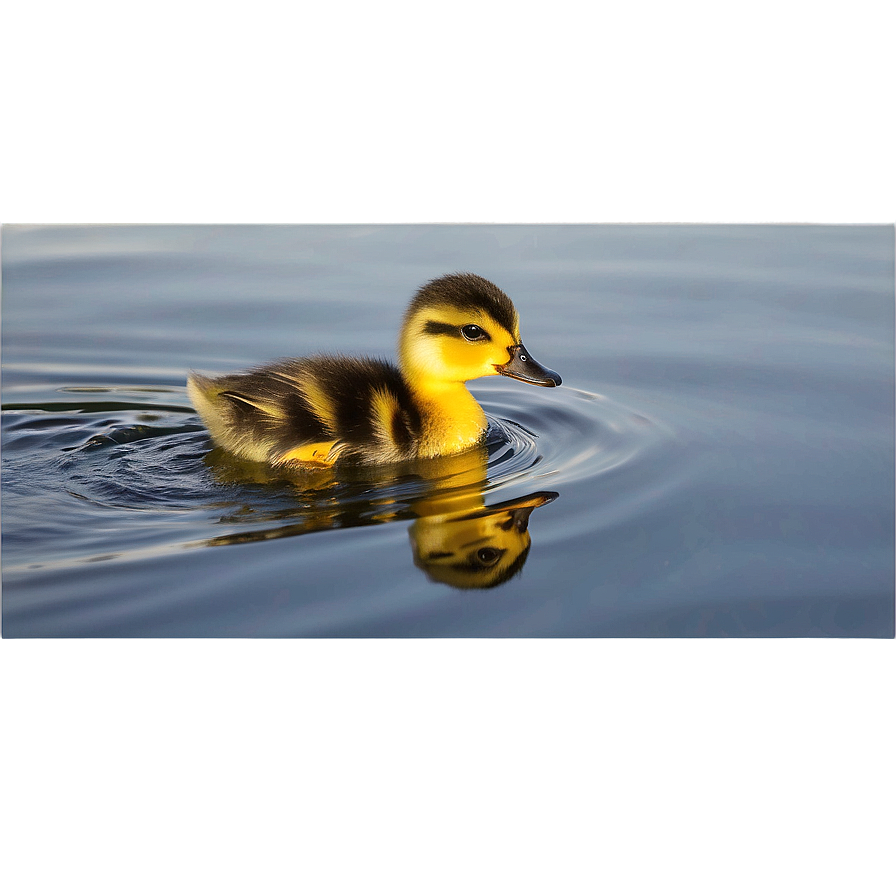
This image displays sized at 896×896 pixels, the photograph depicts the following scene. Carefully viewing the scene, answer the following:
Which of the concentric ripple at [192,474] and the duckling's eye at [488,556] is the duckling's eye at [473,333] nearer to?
the concentric ripple at [192,474]

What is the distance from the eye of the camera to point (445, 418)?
2.84 metres

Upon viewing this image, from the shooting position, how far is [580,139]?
8.83 feet

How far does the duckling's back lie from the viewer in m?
2.69

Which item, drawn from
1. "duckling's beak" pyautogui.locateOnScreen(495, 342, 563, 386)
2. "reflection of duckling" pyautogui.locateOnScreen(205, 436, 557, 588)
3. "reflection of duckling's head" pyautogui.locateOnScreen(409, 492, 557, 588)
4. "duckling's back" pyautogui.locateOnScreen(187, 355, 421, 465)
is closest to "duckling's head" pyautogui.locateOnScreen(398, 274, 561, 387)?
"duckling's beak" pyautogui.locateOnScreen(495, 342, 563, 386)

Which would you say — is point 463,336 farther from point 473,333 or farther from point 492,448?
point 492,448

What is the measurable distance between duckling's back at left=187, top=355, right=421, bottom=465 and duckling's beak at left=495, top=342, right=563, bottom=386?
265mm

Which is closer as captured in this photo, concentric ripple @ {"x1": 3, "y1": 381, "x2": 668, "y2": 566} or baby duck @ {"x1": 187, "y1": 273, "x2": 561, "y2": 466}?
concentric ripple @ {"x1": 3, "y1": 381, "x2": 668, "y2": 566}

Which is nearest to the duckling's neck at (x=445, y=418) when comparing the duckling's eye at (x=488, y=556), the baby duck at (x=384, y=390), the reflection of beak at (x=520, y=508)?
the baby duck at (x=384, y=390)

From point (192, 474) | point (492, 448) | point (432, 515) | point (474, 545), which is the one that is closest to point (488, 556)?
point (474, 545)

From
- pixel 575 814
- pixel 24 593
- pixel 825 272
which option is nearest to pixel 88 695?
pixel 24 593

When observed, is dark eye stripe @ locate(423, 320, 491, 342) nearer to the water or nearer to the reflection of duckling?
the water

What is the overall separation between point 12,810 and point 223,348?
1.24 metres

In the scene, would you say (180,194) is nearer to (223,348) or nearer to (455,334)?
(223,348)

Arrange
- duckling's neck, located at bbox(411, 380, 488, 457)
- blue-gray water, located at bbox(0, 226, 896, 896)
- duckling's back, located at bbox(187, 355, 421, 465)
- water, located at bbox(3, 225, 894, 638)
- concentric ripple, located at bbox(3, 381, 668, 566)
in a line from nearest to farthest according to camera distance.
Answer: blue-gray water, located at bbox(0, 226, 896, 896) < water, located at bbox(3, 225, 894, 638) < concentric ripple, located at bbox(3, 381, 668, 566) < duckling's back, located at bbox(187, 355, 421, 465) < duckling's neck, located at bbox(411, 380, 488, 457)
